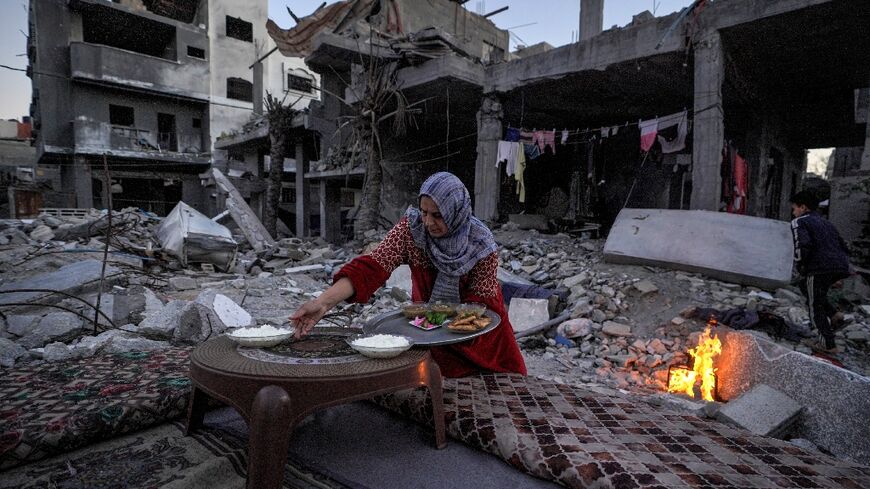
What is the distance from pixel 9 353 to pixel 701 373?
601 centimetres

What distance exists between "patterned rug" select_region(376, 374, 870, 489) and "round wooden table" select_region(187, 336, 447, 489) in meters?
0.42

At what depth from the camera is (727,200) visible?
Answer: 27.0 ft

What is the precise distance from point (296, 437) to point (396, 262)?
1088 mm

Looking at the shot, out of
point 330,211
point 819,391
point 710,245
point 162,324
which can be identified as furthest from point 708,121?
point 330,211

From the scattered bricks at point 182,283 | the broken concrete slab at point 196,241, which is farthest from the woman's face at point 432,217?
the broken concrete slab at point 196,241

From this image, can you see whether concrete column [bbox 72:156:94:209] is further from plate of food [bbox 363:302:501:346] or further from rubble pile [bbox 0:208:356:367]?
plate of food [bbox 363:302:501:346]

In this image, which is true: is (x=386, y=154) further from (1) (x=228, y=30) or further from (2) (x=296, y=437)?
(1) (x=228, y=30)

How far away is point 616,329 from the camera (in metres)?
5.55

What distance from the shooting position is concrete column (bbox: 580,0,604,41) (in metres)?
9.14

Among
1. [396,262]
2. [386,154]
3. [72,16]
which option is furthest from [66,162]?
[396,262]

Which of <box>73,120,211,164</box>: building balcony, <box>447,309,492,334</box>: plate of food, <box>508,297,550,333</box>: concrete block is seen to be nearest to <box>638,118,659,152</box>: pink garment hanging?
<box>508,297,550,333</box>: concrete block

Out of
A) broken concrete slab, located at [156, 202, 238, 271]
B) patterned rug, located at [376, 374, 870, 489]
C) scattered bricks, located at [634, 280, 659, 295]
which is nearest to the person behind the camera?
patterned rug, located at [376, 374, 870, 489]

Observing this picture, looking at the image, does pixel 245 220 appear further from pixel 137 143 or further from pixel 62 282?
pixel 137 143

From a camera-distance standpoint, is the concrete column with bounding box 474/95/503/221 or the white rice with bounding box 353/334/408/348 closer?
the white rice with bounding box 353/334/408/348
